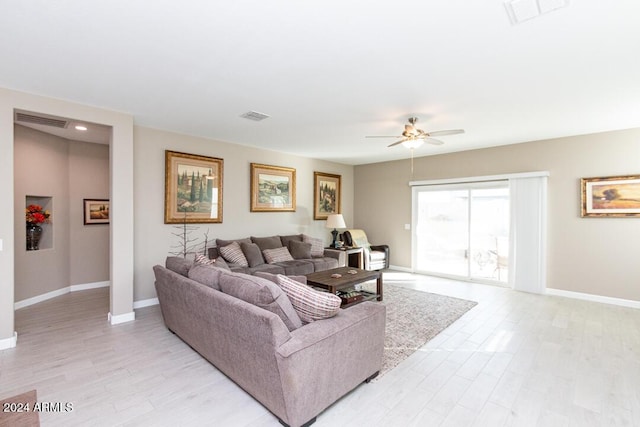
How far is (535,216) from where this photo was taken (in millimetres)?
5305

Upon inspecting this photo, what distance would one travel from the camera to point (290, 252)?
5875 millimetres

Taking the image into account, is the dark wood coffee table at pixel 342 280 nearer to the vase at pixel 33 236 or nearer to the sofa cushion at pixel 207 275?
the sofa cushion at pixel 207 275

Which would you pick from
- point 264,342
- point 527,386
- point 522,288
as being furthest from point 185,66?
point 522,288

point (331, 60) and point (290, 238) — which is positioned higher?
point (331, 60)

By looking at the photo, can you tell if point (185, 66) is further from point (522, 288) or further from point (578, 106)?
point (522, 288)

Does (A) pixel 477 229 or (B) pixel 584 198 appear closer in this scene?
(B) pixel 584 198

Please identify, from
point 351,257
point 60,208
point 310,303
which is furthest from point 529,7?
point 60,208

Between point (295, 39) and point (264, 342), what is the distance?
7.09 feet

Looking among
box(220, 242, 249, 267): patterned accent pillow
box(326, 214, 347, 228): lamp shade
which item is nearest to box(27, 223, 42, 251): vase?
box(220, 242, 249, 267): patterned accent pillow

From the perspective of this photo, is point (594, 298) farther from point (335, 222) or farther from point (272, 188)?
point (272, 188)

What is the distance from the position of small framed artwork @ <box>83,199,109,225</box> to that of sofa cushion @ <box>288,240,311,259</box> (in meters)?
3.63

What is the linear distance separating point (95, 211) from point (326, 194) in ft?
15.7

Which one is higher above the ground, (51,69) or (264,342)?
(51,69)

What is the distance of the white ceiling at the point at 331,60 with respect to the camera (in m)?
1.96
